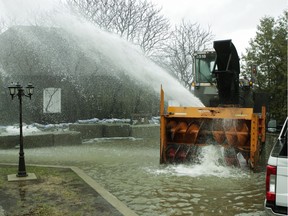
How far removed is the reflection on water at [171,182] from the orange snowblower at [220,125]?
311 mm

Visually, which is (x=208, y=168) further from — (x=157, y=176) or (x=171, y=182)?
(x=171, y=182)

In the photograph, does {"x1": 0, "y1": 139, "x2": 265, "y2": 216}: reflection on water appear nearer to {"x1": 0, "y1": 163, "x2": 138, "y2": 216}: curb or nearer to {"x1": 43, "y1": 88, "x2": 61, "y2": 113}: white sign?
{"x1": 0, "y1": 163, "x2": 138, "y2": 216}: curb

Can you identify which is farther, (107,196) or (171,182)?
(171,182)

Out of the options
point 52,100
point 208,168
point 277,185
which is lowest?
point 208,168

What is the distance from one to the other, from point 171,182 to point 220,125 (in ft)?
6.80

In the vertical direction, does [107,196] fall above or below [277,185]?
below

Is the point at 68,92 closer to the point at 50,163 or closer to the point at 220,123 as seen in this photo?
the point at 50,163

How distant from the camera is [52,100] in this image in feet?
70.6

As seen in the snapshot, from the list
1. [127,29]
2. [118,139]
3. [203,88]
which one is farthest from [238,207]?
[127,29]

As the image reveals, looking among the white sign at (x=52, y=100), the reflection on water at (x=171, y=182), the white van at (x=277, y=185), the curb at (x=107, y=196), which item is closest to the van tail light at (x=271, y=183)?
the white van at (x=277, y=185)

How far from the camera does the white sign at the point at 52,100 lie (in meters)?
21.2

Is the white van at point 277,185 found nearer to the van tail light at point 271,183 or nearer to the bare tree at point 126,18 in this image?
the van tail light at point 271,183

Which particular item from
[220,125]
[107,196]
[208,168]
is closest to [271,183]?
[107,196]

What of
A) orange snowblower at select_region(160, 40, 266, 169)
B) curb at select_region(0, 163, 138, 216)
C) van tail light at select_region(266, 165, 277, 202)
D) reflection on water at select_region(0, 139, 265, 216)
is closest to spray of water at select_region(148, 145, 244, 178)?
reflection on water at select_region(0, 139, 265, 216)
